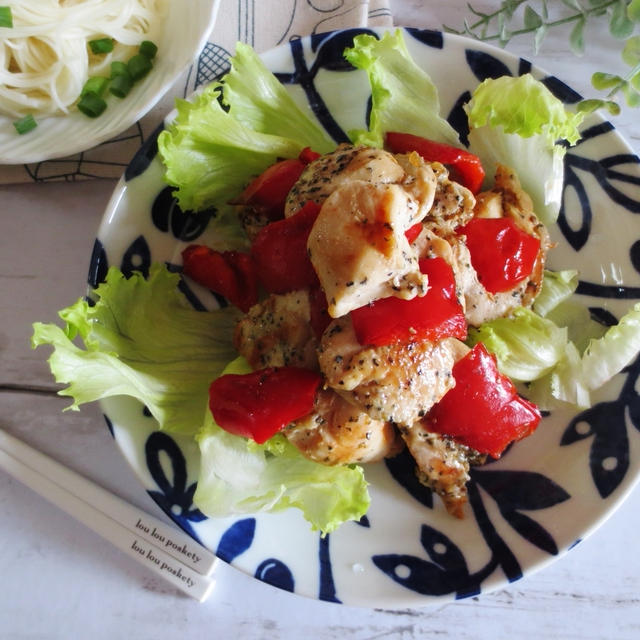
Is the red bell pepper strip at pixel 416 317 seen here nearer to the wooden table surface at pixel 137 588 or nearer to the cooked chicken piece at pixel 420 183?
the cooked chicken piece at pixel 420 183

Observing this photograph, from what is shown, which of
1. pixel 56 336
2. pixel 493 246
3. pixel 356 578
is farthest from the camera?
pixel 493 246

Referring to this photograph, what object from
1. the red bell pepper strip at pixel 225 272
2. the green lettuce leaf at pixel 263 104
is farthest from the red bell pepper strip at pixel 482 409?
the green lettuce leaf at pixel 263 104

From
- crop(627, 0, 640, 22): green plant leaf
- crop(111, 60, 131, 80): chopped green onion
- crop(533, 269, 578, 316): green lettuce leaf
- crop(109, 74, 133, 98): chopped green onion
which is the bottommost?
crop(533, 269, 578, 316): green lettuce leaf

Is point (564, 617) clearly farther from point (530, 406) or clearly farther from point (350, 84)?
point (350, 84)

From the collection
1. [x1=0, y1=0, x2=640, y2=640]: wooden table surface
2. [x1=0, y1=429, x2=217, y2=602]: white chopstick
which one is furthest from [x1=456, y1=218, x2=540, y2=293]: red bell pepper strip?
[x1=0, y1=429, x2=217, y2=602]: white chopstick

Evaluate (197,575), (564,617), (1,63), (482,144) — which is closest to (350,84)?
(482,144)

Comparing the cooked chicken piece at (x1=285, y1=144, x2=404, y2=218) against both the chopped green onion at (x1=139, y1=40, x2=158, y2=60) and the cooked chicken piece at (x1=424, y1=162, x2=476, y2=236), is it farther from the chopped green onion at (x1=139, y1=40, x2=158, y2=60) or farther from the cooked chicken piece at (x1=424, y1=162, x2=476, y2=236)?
the chopped green onion at (x1=139, y1=40, x2=158, y2=60)
